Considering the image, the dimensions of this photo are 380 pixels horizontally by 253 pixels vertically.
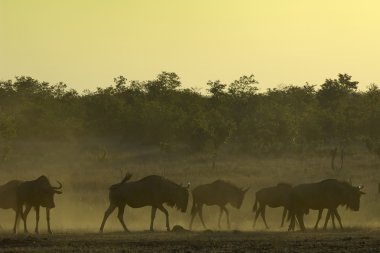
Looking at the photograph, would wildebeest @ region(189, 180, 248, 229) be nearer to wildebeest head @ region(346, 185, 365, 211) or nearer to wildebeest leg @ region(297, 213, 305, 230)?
wildebeest leg @ region(297, 213, 305, 230)

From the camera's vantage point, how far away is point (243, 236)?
1092 inches

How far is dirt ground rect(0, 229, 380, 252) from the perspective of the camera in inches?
885

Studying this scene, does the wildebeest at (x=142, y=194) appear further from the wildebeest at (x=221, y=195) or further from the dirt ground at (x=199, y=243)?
the dirt ground at (x=199, y=243)

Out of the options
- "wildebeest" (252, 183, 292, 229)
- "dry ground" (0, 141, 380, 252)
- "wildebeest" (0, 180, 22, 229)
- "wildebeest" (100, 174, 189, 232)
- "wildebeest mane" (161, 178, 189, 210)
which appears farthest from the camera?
"wildebeest" (252, 183, 292, 229)

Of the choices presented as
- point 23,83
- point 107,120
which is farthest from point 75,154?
point 23,83

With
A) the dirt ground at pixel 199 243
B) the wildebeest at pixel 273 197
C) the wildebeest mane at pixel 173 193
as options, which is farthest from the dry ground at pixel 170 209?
the wildebeest mane at pixel 173 193

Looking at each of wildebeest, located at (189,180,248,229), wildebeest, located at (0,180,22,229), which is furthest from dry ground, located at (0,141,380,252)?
wildebeest, located at (0,180,22,229)

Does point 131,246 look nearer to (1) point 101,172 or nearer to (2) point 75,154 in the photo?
(1) point 101,172

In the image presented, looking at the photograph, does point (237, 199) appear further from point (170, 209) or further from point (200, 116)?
point (200, 116)

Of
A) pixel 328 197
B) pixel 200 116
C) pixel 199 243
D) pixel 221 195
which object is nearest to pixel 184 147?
→ pixel 200 116

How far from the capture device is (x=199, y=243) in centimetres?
2441

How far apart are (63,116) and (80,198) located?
43027 millimetres

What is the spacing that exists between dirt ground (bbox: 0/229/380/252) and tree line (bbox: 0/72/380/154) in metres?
39.1

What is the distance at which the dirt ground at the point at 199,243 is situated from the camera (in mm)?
22484
